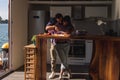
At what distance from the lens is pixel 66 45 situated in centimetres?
667

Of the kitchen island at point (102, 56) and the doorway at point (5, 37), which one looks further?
the doorway at point (5, 37)

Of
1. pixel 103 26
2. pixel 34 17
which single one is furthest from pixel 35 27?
pixel 103 26

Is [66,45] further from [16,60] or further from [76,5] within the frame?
[76,5]

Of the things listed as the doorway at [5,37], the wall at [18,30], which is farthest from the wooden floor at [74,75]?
the wall at [18,30]

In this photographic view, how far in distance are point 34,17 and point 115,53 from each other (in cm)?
462

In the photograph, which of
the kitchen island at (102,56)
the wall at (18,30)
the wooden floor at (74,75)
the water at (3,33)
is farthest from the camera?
the wall at (18,30)

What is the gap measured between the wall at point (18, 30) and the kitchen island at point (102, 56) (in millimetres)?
2095

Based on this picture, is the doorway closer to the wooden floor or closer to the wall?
the wall

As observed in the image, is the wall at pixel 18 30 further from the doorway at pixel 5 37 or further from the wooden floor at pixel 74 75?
the wooden floor at pixel 74 75

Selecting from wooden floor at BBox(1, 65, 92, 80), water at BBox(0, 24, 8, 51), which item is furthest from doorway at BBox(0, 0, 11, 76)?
wooden floor at BBox(1, 65, 92, 80)

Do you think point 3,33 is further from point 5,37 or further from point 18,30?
point 18,30

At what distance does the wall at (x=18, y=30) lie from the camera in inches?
319

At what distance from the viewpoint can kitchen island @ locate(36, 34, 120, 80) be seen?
5.20 meters

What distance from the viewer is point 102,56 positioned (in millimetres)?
5516
